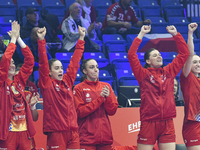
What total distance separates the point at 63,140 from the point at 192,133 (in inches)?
70.9

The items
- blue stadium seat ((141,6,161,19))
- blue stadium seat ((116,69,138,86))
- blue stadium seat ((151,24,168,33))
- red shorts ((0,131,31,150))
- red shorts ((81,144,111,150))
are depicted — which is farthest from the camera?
blue stadium seat ((141,6,161,19))

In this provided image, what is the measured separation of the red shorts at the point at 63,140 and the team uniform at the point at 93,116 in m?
0.25

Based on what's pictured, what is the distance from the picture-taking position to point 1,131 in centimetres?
400

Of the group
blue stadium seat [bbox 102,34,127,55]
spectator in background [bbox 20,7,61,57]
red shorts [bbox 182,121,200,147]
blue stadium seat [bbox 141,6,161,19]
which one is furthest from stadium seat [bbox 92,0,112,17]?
red shorts [bbox 182,121,200,147]

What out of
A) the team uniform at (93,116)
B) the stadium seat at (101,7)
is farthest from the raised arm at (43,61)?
the stadium seat at (101,7)

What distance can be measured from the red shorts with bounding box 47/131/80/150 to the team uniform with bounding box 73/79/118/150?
0.25 m

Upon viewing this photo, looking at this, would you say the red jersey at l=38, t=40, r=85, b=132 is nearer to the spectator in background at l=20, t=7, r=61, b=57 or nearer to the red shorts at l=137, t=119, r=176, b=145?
the red shorts at l=137, t=119, r=176, b=145

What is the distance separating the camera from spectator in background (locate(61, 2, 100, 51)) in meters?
8.40

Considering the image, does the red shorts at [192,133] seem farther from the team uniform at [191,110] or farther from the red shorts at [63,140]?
the red shorts at [63,140]

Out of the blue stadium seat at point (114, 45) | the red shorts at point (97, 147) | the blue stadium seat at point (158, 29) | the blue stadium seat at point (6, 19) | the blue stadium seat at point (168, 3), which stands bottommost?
the red shorts at point (97, 147)

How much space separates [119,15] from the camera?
9.51m

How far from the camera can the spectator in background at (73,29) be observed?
8.40 metres

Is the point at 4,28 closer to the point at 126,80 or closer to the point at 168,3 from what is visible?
the point at 126,80

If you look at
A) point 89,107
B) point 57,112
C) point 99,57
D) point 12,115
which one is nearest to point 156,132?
point 89,107
